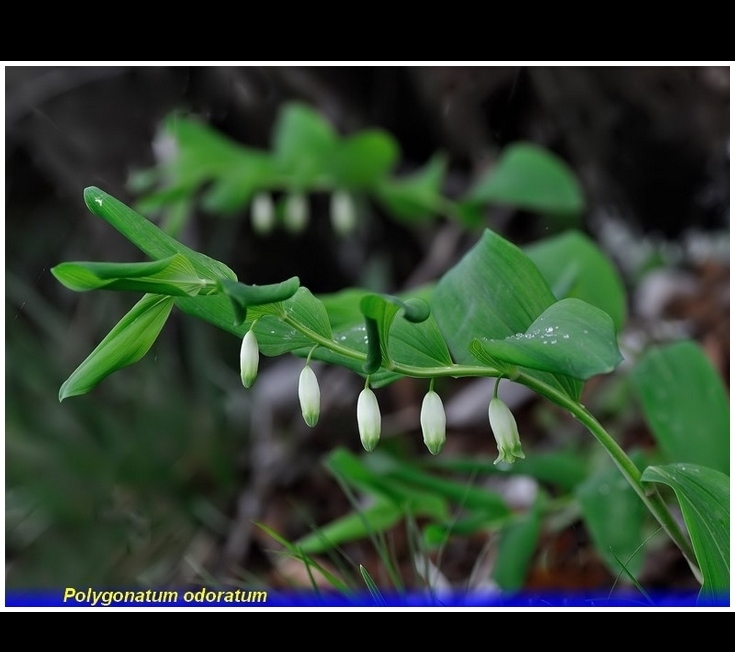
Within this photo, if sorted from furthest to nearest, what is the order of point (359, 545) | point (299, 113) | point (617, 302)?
point (299, 113), point (359, 545), point (617, 302)

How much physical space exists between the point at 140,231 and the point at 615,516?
0.62m

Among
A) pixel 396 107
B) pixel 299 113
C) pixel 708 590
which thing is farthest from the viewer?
pixel 396 107

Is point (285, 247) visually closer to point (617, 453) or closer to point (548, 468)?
point (548, 468)

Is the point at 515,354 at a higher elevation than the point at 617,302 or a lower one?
higher

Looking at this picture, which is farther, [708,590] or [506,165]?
[506,165]

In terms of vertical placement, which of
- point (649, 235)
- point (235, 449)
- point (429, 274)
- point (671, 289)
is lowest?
point (235, 449)

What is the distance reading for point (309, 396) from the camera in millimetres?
532

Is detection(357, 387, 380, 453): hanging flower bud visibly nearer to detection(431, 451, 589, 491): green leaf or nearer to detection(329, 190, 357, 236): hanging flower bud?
detection(431, 451, 589, 491): green leaf

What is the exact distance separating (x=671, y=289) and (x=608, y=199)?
0.74ft

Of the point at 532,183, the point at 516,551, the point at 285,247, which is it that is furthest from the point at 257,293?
the point at 285,247

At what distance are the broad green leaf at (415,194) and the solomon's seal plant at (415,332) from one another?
89 centimetres

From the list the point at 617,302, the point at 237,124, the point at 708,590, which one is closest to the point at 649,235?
the point at 617,302

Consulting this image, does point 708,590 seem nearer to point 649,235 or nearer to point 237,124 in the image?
point 649,235

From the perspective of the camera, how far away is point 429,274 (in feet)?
5.84
